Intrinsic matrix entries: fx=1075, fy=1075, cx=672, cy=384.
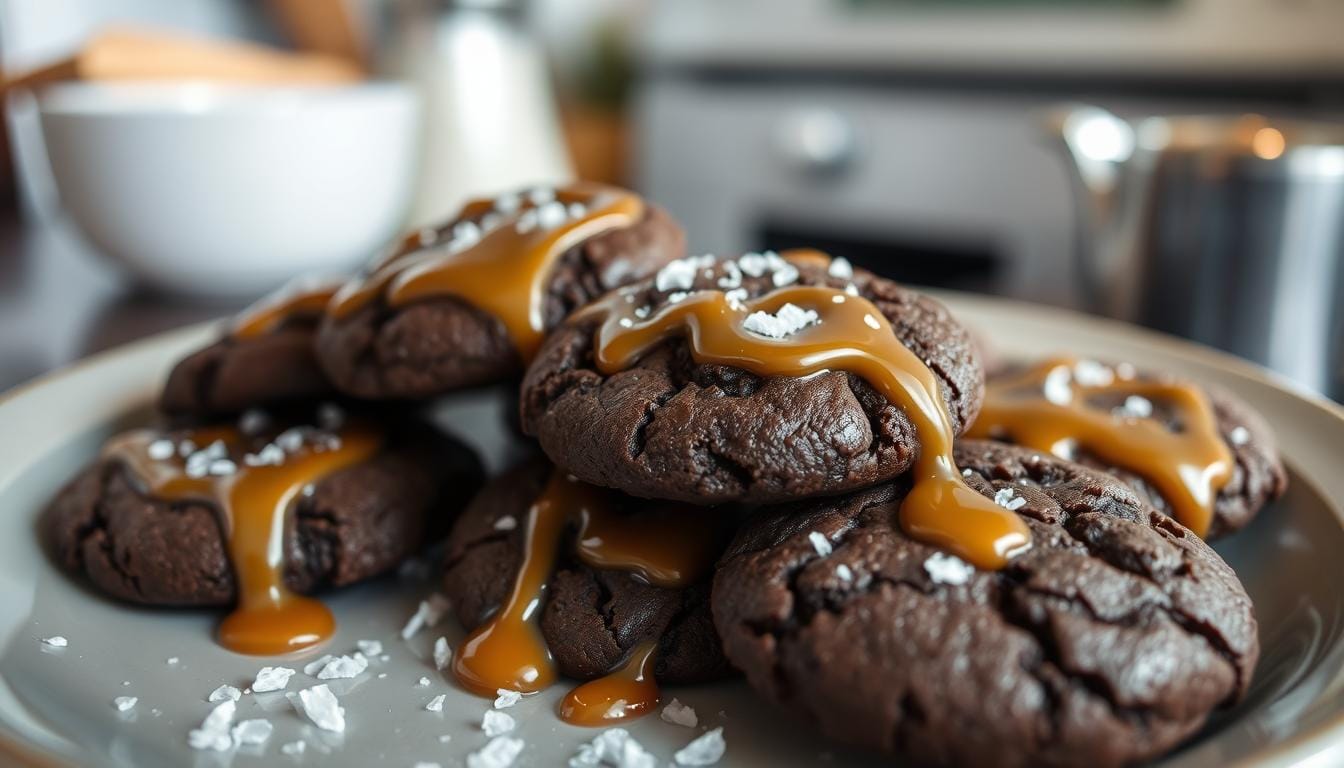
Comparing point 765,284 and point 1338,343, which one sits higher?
point 765,284

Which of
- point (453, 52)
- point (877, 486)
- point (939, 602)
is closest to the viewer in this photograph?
point (939, 602)

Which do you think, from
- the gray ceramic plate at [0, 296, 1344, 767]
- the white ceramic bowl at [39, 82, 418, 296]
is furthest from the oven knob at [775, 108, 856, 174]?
the gray ceramic plate at [0, 296, 1344, 767]

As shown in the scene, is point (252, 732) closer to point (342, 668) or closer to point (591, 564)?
point (342, 668)

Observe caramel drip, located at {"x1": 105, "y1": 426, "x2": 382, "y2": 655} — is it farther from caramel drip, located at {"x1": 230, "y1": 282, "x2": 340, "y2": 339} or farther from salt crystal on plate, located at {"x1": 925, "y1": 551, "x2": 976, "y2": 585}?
salt crystal on plate, located at {"x1": 925, "y1": 551, "x2": 976, "y2": 585}

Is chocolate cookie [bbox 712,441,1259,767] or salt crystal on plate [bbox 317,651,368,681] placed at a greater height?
chocolate cookie [bbox 712,441,1259,767]

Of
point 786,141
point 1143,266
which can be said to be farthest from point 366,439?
point 786,141

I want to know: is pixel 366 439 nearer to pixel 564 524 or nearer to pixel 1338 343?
pixel 564 524

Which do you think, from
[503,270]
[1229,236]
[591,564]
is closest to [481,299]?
[503,270]

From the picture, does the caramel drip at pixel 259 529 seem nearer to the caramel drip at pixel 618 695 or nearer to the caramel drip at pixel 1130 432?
the caramel drip at pixel 618 695
